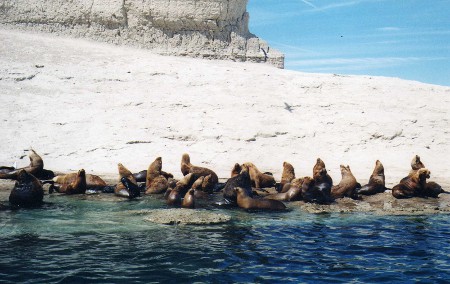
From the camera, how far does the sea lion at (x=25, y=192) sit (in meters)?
11.5

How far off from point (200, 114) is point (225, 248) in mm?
12809

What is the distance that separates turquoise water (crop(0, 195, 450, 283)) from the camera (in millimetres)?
6891

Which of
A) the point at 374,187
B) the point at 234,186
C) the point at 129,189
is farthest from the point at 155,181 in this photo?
the point at 374,187

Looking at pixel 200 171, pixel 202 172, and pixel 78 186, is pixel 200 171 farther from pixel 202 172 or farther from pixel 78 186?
pixel 78 186

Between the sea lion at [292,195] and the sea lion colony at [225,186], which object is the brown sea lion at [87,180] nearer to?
the sea lion colony at [225,186]

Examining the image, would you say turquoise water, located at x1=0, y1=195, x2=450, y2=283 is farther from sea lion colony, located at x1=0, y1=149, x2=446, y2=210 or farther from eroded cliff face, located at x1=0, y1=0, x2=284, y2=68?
eroded cliff face, located at x1=0, y1=0, x2=284, y2=68

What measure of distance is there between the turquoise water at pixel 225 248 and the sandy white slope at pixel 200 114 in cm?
586

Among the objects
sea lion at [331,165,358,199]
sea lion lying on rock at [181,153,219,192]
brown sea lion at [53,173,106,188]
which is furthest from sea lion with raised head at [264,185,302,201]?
brown sea lion at [53,173,106,188]

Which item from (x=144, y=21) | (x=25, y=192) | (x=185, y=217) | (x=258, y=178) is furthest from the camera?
(x=144, y=21)

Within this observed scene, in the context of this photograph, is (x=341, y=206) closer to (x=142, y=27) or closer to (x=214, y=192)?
(x=214, y=192)

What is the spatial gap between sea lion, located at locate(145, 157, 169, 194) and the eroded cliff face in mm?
14104

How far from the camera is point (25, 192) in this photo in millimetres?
11562

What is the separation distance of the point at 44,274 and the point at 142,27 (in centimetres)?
2297

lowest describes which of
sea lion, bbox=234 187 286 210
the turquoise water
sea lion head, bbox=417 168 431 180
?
the turquoise water
